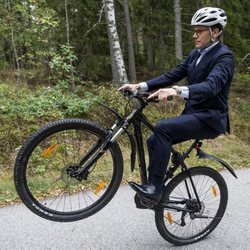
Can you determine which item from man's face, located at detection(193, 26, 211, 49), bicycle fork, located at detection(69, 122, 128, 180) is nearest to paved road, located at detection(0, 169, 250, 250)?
bicycle fork, located at detection(69, 122, 128, 180)

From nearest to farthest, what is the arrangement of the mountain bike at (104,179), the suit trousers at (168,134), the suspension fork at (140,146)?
the mountain bike at (104,179), the suit trousers at (168,134), the suspension fork at (140,146)

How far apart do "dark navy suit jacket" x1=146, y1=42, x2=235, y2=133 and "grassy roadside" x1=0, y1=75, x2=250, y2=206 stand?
3.11m

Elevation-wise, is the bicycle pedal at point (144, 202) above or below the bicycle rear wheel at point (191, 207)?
above

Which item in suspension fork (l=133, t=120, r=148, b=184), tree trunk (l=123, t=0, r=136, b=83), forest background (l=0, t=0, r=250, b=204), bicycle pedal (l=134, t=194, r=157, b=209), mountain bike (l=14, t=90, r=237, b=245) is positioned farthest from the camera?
tree trunk (l=123, t=0, r=136, b=83)

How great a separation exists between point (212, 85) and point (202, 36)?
62 centimetres

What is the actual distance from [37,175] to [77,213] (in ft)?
3.95

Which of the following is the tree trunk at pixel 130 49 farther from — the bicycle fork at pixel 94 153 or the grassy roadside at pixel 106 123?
the bicycle fork at pixel 94 153

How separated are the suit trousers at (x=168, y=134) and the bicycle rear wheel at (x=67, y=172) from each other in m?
0.34

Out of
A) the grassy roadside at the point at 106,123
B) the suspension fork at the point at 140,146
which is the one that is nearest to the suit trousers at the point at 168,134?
the suspension fork at the point at 140,146

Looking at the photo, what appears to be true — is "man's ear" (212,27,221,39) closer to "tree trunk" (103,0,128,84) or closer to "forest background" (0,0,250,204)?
"forest background" (0,0,250,204)

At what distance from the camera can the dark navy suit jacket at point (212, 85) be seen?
11.4ft

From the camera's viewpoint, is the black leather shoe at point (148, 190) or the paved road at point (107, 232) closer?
the black leather shoe at point (148, 190)

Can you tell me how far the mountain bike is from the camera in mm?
3648

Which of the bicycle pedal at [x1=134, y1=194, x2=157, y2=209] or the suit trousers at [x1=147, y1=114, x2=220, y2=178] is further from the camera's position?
the bicycle pedal at [x1=134, y1=194, x2=157, y2=209]
